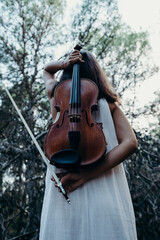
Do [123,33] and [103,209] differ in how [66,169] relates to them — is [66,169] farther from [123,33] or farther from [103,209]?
[123,33]

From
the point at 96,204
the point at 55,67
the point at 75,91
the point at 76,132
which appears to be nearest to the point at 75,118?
the point at 76,132

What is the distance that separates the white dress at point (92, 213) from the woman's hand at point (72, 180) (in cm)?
2

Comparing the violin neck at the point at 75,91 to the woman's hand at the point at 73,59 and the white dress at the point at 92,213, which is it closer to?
the woman's hand at the point at 73,59

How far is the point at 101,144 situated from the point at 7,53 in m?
4.91

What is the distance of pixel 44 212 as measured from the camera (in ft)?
2.85

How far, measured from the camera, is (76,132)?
0.83 meters

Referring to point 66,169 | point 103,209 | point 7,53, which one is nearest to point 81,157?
point 66,169

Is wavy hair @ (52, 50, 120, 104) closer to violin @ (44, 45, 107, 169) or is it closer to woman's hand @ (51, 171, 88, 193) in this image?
violin @ (44, 45, 107, 169)

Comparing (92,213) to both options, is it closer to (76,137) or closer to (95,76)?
(76,137)

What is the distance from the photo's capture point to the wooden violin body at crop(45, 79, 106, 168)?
781mm

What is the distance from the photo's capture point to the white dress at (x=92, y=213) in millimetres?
765

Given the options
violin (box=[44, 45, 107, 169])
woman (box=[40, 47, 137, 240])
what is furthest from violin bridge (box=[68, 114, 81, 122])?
woman (box=[40, 47, 137, 240])

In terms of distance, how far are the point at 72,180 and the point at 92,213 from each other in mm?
135

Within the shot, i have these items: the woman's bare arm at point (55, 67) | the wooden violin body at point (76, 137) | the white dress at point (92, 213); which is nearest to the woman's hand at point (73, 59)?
the woman's bare arm at point (55, 67)
